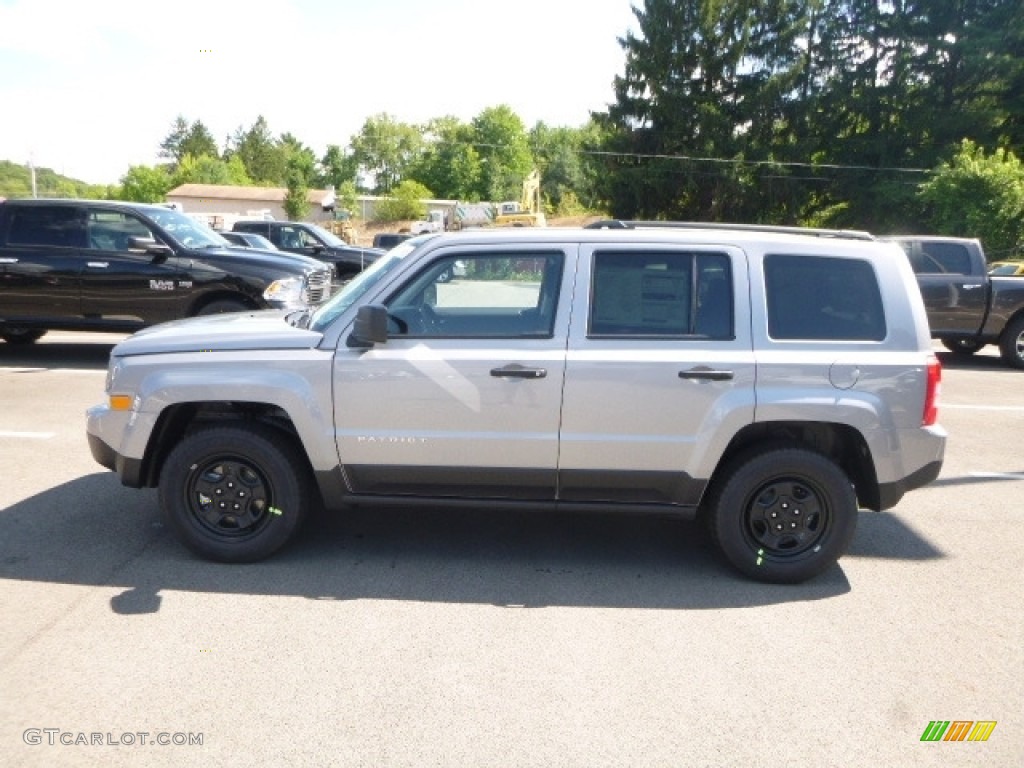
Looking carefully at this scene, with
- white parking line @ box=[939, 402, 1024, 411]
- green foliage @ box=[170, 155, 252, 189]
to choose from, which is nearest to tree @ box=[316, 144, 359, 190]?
green foliage @ box=[170, 155, 252, 189]

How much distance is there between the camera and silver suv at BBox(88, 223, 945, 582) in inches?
182

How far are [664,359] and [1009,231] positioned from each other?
34.2 m

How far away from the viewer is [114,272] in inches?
425

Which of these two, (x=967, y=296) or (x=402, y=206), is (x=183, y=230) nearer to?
(x=967, y=296)

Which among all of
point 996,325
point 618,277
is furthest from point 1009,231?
point 618,277

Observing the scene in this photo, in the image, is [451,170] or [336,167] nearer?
[451,170]

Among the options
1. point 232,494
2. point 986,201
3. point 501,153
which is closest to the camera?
point 232,494

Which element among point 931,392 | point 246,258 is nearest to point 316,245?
point 246,258

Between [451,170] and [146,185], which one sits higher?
[451,170]

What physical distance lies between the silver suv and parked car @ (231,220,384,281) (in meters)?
15.0

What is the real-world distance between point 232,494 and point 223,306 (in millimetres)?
6501

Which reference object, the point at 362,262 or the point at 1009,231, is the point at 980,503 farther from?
the point at 1009,231

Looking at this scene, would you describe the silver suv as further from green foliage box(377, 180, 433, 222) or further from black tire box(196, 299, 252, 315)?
green foliage box(377, 180, 433, 222)

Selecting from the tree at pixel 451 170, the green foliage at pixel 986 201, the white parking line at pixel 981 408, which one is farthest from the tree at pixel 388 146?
Answer: the white parking line at pixel 981 408
